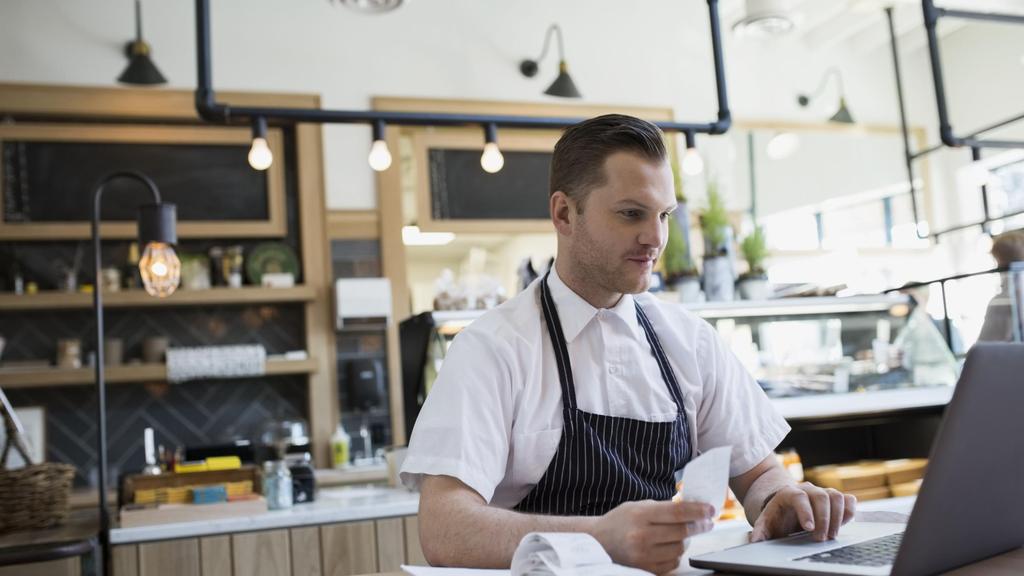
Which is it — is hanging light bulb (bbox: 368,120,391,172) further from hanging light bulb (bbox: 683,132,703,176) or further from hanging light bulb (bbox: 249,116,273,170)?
hanging light bulb (bbox: 683,132,703,176)

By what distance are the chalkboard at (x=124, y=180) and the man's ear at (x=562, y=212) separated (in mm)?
4289

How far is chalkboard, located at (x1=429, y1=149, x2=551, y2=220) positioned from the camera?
6082 mm

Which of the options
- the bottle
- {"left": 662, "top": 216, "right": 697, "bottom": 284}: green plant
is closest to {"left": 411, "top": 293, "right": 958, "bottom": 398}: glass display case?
{"left": 662, "top": 216, "right": 697, "bottom": 284}: green plant

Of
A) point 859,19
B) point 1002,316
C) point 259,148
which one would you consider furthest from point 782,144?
point 259,148

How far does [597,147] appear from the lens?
5.44 feet

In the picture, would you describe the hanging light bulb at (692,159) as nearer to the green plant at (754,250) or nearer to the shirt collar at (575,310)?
the green plant at (754,250)

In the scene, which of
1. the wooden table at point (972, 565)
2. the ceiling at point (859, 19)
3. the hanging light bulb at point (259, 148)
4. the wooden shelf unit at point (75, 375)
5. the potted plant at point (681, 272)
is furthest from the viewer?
the ceiling at point (859, 19)

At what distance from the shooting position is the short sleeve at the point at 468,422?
4.99 feet

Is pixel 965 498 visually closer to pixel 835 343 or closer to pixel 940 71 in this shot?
pixel 835 343

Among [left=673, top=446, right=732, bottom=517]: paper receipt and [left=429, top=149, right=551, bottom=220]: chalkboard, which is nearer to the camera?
[left=673, top=446, right=732, bottom=517]: paper receipt

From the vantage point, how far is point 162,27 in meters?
5.71

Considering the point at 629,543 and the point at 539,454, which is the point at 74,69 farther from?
the point at 629,543

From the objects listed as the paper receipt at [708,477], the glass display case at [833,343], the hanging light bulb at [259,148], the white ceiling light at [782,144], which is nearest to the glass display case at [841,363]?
the glass display case at [833,343]

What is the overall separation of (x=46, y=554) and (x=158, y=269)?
3.41 feet
